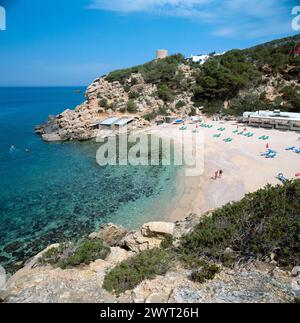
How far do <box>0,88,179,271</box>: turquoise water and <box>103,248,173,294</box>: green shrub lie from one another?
17.9ft

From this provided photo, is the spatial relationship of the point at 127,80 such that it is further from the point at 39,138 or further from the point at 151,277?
the point at 151,277

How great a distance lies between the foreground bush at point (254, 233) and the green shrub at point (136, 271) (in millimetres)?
623

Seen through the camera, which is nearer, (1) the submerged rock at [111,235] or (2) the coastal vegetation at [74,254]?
(2) the coastal vegetation at [74,254]

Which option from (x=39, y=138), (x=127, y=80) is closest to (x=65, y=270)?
(x=39, y=138)

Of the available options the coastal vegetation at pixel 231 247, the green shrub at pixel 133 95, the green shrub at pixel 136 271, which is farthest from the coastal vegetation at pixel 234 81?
the green shrub at pixel 136 271

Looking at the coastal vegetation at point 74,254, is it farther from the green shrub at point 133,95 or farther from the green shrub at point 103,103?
the green shrub at point 133,95

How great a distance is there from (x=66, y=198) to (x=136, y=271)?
33.0ft

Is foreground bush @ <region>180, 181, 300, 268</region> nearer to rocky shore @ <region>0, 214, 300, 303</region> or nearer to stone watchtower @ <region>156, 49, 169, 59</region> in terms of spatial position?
rocky shore @ <region>0, 214, 300, 303</region>

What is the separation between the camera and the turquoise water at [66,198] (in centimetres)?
1091

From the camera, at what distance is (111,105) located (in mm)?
34688

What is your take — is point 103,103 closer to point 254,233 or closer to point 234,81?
point 234,81

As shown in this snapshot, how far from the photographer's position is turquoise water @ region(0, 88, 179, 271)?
429 inches

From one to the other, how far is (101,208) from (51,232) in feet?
9.31

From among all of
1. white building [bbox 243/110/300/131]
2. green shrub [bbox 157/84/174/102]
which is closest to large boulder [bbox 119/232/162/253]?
white building [bbox 243/110/300/131]
